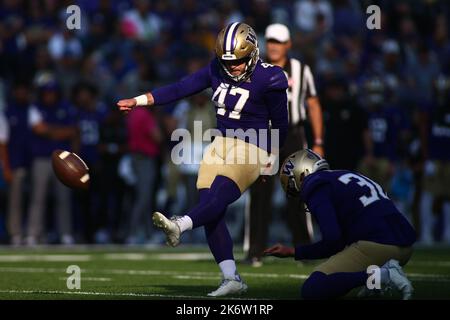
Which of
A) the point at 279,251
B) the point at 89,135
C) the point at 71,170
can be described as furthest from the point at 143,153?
the point at 279,251

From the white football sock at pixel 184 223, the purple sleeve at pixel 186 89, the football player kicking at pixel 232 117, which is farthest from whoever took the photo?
the purple sleeve at pixel 186 89

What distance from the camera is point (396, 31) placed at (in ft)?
68.3

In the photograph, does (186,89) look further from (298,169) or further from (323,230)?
(323,230)

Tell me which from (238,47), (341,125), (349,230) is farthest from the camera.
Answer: (341,125)

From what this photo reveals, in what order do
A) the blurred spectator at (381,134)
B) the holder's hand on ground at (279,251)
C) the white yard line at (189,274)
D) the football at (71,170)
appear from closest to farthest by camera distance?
1. the holder's hand on ground at (279,251)
2. the football at (71,170)
3. the white yard line at (189,274)
4. the blurred spectator at (381,134)

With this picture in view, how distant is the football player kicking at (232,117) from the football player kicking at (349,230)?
69 cm

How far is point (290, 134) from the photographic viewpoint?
1199 cm

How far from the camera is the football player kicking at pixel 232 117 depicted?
901cm

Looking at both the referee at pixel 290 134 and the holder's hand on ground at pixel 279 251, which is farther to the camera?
the referee at pixel 290 134

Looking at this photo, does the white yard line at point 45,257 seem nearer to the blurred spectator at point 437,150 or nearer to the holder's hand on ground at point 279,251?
the blurred spectator at point 437,150

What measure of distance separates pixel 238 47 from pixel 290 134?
9.94 feet

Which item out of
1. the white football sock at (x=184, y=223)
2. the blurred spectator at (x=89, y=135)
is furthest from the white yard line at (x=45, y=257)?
the white football sock at (x=184, y=223)
